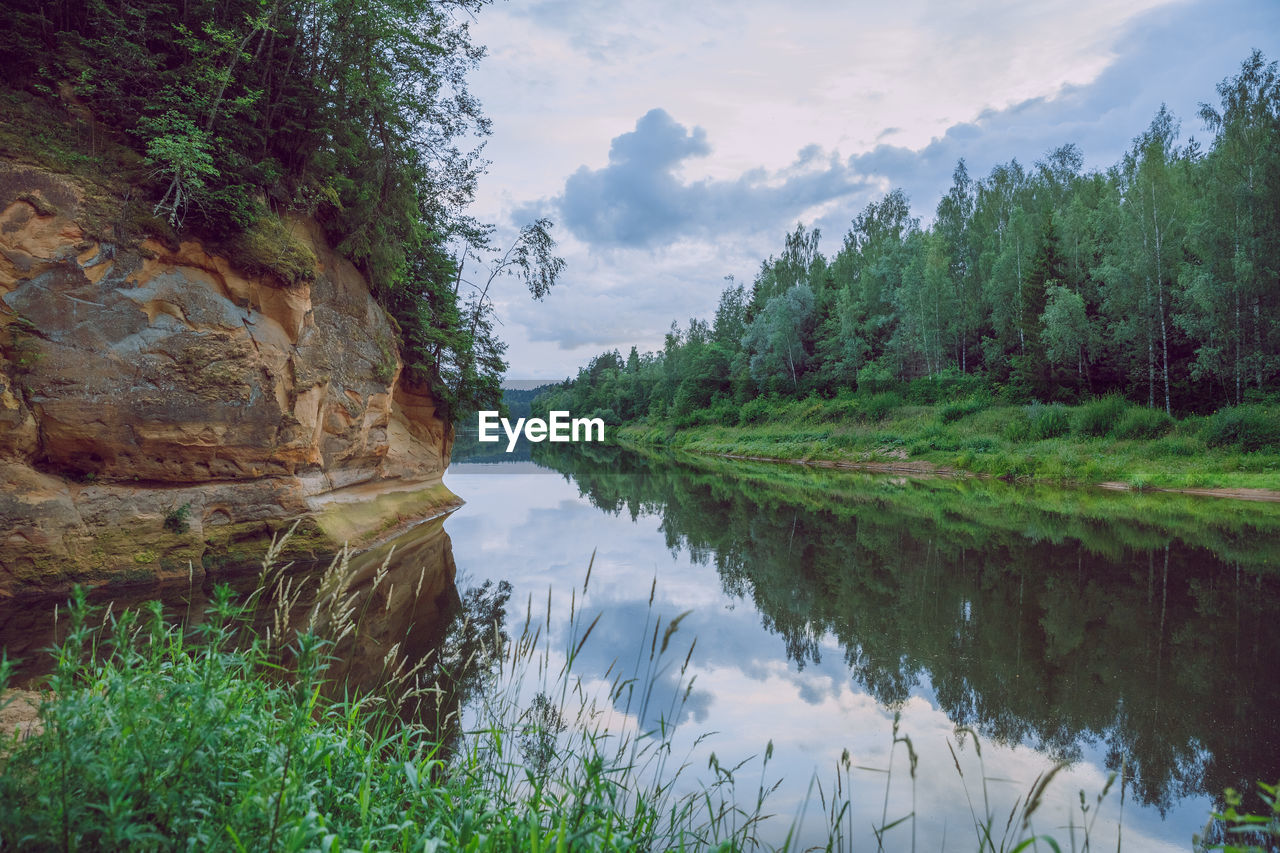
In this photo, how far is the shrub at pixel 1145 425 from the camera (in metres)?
25.1

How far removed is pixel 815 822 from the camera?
14.5ft

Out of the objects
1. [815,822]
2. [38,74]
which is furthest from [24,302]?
[815,822]

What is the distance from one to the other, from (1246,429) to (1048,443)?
6434 millimetres

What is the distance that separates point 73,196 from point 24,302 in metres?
1.72

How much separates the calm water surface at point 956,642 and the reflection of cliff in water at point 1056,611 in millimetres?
35

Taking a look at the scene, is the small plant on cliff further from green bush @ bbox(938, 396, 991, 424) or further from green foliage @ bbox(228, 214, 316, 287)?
green bush @ bbox(938, 396, 991, 424)

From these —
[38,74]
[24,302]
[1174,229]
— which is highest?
[1174,229]

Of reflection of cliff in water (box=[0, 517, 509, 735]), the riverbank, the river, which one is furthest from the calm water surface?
the riverbank

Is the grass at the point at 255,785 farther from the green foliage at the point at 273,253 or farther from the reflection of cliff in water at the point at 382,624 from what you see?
the green foliage at the point at 273,253

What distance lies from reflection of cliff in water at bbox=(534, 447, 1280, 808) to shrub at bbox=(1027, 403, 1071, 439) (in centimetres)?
961

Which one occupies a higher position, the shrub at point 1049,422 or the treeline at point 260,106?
the treeline at point 260,106

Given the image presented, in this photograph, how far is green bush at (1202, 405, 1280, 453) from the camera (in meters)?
21.1

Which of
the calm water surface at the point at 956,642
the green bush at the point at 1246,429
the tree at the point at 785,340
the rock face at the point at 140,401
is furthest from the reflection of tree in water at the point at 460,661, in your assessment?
the tree at the point at 785,340

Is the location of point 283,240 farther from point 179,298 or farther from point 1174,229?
point 1174,229
